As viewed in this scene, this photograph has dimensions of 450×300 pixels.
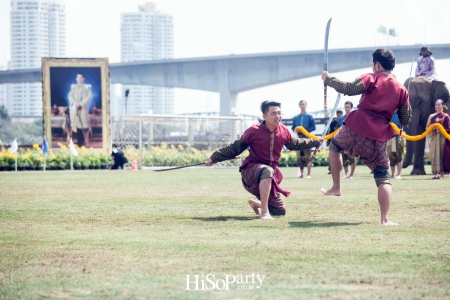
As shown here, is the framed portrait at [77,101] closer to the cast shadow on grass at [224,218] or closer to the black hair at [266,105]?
the cast shadow on grass at [224,218]

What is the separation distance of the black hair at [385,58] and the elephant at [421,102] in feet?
41.6

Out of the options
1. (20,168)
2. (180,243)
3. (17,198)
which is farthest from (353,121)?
(20,168)

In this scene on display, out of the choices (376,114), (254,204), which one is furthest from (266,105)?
(376,114)

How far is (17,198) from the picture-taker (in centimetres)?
1381

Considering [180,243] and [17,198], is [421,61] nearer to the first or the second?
[17,198]

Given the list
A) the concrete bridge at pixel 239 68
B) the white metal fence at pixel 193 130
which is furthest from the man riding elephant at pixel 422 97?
the concrete bridge at pixel 239 68

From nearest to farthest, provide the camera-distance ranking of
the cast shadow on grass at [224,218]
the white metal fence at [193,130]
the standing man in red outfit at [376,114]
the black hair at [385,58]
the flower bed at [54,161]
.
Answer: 1. the standing man in red outfit at [376,114]
2. the black hair at [385,58]
3. the cast shadow on grass at [224,218]
4. the flower bed at [54,161]
5. the white metal fence at [193,130]

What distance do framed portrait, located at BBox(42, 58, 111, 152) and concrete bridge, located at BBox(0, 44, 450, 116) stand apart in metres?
28.9

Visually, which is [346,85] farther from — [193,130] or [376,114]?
[193,130]

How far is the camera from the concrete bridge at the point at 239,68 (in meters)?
64.9

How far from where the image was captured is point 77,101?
3775 centimetres

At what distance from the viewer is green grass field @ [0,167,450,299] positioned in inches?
222

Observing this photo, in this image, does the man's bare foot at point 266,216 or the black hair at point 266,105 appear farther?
the black hair at point 266,105

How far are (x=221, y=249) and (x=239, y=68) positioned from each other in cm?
6166
